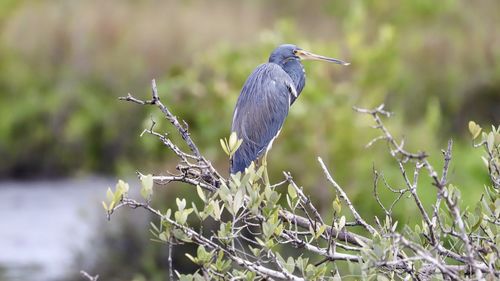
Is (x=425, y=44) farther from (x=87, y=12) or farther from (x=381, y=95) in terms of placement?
(x=87, y=12)

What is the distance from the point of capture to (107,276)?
7.91m

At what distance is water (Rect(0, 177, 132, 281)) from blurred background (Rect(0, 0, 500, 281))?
0.07 feet

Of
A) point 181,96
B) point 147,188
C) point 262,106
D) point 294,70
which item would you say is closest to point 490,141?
point 147,188

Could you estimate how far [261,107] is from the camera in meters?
5.08

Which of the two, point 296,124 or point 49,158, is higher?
point 49,158

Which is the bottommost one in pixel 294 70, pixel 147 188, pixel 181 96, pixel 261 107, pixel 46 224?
pixel 147 188

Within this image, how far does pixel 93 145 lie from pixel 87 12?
197cm

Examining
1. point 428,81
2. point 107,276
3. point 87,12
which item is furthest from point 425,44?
point 107,276

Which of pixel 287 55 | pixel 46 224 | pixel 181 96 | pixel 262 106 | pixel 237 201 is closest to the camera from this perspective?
pixel 237 201

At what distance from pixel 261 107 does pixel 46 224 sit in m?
5.74

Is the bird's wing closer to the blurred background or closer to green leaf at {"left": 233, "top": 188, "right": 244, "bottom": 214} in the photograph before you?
the blurred background

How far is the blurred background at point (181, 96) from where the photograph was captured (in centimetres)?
802

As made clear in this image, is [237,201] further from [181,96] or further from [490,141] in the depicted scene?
[181,96]

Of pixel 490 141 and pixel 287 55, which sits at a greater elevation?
pixel 287 55
